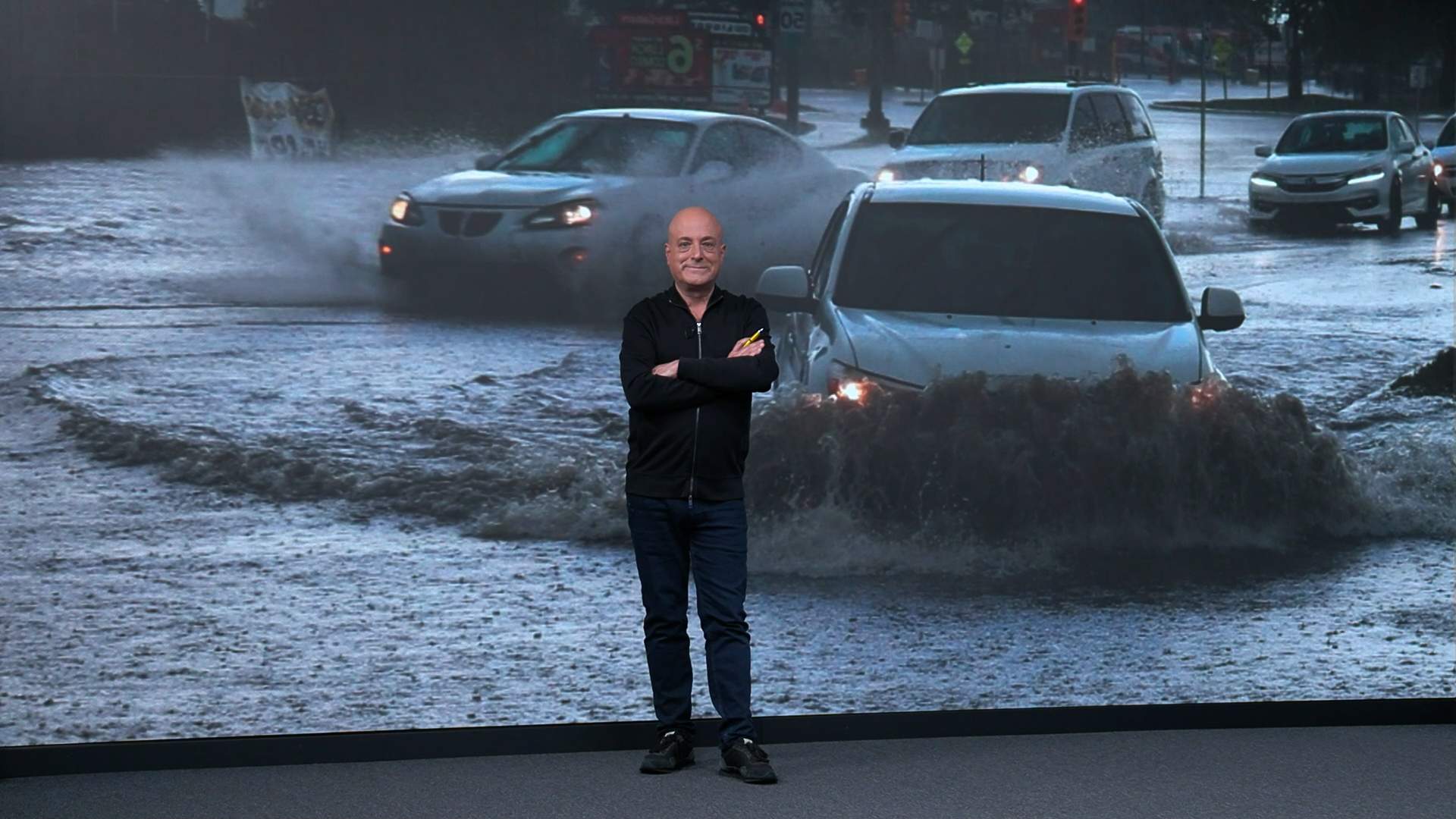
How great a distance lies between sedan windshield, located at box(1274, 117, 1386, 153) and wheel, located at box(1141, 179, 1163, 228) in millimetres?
573

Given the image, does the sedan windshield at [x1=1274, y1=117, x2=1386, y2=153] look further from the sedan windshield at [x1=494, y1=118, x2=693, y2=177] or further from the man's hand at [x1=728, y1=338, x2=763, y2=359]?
the man's hand at [x1=728, y1=338, x2=763, y2=359]

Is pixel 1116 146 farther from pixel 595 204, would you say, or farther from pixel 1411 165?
pixel 595 204

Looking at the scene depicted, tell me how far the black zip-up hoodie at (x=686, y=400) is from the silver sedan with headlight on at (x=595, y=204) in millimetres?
1821

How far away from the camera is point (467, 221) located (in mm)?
7371

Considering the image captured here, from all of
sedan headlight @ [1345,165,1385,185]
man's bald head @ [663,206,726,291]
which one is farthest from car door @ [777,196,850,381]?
man's bald head @ [663,206,726,291]

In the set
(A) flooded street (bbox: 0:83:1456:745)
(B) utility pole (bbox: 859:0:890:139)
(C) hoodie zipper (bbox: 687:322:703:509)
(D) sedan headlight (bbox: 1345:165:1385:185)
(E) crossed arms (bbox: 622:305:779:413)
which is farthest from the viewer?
(D) sedan headlight (bbox: 1345:165:1385:185)

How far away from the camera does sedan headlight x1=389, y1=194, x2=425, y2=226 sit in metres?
7.18

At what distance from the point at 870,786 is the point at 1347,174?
3740 mm

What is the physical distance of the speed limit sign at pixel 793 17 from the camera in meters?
7.48

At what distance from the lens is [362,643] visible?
21.2 ft

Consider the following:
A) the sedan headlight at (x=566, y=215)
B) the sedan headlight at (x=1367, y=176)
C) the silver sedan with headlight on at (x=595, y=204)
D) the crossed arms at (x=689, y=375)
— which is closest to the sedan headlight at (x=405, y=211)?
the silver sedan with headlight on at (x=595, y=204)

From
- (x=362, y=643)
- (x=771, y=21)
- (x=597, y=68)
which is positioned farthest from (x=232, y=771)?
(x=771, y=21)

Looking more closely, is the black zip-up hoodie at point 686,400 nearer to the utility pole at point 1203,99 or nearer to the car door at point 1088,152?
the car door at point 1088,152

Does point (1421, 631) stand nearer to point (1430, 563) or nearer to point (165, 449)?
point (1430, 563)
